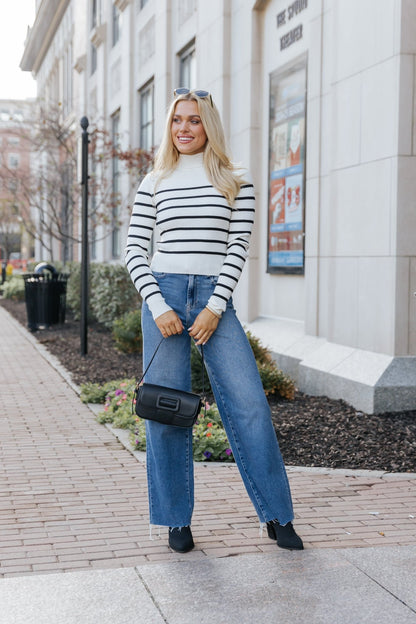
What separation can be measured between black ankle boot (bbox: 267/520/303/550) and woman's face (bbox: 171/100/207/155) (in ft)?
5.96

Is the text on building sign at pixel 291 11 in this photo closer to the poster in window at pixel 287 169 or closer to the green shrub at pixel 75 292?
the poster in window at pixel 287 169

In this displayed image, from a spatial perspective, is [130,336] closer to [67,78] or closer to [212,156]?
[212,156]

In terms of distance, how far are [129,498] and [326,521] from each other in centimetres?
119

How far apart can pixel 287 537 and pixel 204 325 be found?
1.08 metres

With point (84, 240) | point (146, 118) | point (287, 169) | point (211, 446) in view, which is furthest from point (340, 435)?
point (146, 118)

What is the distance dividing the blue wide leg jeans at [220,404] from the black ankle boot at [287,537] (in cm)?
6

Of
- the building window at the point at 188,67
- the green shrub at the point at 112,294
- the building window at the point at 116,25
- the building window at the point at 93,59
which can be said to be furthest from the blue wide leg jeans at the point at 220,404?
the building window at the point at 93,59

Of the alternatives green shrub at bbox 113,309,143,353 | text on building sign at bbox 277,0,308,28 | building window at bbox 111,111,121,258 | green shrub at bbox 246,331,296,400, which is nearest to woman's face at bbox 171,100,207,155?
green shrub at bbox 246,331,296,400

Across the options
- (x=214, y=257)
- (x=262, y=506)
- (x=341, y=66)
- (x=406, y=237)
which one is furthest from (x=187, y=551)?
(x=341, y=66)

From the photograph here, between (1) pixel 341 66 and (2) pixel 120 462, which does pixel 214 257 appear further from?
(1) pixel 341 66

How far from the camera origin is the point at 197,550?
3984mm

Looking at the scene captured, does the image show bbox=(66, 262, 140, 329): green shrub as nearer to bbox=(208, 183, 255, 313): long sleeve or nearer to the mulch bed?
the mulch bed

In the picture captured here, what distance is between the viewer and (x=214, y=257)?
12.8ft

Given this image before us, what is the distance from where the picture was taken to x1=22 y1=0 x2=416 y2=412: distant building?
7.17m
